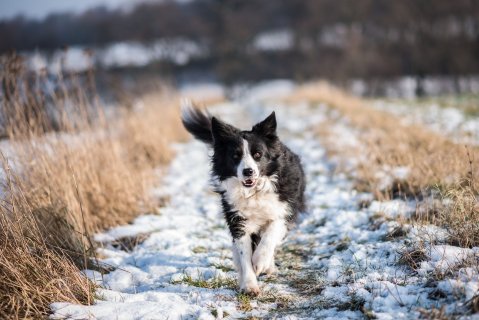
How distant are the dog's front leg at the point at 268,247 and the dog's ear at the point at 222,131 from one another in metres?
0.94

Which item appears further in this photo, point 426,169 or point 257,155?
point 426,169

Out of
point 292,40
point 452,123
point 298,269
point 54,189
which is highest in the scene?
point 292,40

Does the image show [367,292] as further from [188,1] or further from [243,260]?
[188,1]

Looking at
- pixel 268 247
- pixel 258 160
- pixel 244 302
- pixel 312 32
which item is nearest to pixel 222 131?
pixel 258 160

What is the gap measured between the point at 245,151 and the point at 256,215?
0.60m

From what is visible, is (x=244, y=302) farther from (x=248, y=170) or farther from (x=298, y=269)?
(x=248, y=170)

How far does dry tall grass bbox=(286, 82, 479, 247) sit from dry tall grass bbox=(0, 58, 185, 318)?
120 inches

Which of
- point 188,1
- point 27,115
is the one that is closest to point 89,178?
point 27,115

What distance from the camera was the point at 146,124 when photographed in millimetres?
8953

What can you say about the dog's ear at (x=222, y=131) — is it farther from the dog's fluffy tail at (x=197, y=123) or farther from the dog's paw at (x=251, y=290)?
the dog's paw at (x=251, y=290)

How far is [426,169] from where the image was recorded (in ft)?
17.4

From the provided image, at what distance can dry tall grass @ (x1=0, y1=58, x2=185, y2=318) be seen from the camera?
9.68 feet

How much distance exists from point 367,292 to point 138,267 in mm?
2253

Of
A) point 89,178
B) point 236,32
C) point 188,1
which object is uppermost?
point 188,1
